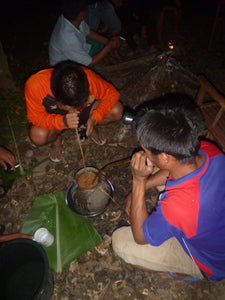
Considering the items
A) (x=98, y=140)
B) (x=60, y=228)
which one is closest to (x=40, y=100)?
(x=98, y=140)

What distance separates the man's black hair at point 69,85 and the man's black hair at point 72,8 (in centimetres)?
124

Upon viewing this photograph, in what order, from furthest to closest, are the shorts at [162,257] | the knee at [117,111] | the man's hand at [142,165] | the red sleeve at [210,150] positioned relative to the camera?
the knee at [117,111], the shorts at [162,257], the man's hand at [142,165], the red sleeve at [210,150]

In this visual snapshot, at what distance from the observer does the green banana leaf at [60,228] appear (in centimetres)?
239

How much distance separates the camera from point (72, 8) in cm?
283

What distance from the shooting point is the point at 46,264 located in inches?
70.1

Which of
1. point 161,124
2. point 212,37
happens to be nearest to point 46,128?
point 161,124

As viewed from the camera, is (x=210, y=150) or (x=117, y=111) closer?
(x=210, y=150)

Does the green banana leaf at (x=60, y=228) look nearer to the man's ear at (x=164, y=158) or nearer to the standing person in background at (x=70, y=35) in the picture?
the man's ear at (x=164, y=158)

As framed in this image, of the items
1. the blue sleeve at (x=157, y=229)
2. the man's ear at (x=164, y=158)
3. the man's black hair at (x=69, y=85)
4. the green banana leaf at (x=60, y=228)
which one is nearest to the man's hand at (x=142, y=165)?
the man's ear at (x=164, y=158)

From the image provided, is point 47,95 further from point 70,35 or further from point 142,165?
point 142,165

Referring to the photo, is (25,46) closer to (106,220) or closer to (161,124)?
→ (106,220)

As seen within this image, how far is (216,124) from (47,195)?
2.69 meters

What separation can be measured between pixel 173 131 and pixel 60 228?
2.01 m

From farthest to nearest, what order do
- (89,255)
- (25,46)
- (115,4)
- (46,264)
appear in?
1. (25,46)
2. (115,4)
3. (89,255)
4. (46,264)
